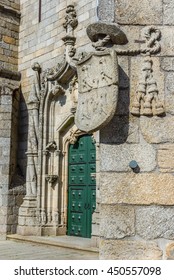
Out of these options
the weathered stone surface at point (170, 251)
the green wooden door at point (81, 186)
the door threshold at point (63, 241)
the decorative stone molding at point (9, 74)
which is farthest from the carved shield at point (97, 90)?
the decorative stone molding at point (9, 74)

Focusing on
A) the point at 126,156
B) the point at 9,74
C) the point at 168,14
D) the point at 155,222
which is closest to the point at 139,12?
the point at 168,14

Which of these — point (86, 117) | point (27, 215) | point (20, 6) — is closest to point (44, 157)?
point (27, 215)

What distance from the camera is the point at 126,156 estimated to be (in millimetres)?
2521

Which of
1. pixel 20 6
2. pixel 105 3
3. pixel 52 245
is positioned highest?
pixel 20 6

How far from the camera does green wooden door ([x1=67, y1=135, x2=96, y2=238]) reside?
24.2ft

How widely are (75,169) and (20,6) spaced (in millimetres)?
4454

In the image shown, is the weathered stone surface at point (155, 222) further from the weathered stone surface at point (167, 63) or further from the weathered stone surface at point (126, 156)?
the weathered stone surface at point (167, 63)

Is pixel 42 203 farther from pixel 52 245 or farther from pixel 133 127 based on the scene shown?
pixel 133 127

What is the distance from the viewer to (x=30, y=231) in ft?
25.6

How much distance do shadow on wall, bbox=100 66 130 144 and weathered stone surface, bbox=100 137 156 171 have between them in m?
0.05

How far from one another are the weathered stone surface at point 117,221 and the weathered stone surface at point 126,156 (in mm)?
255

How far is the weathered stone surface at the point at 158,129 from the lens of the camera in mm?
2523

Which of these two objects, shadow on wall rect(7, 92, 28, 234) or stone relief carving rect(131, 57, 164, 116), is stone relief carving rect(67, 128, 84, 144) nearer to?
shadow on wall rect(7, 92, 28, 234)

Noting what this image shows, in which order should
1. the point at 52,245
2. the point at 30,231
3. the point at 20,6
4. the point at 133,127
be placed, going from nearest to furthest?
the point at 133,127, the point at 52,245, the point at 30,231, the point at 20,6
